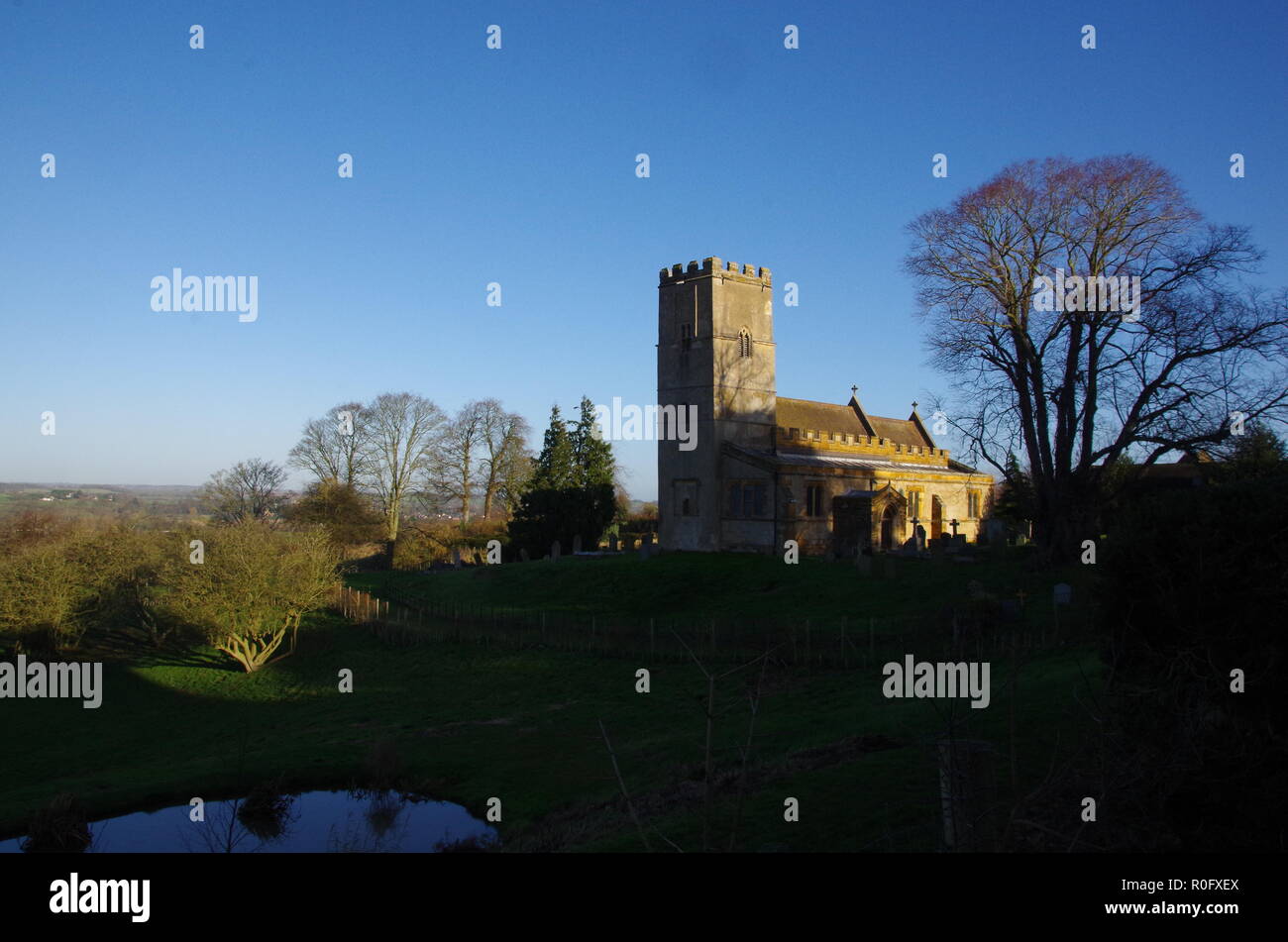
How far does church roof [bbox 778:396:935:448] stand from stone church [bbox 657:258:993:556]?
3560 mm

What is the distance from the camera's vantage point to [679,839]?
9.49 meters

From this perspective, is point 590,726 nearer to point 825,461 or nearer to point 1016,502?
point 825,461

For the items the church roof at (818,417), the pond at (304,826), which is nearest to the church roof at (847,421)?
the church roof at (818,417)

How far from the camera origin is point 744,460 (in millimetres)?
41375

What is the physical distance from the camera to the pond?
42.9 feet

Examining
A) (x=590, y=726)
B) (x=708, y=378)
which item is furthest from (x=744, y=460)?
(x=590, y=726)

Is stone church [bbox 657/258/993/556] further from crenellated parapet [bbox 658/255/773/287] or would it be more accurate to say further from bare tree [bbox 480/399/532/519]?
bare tree [bbox 480/399/532/519]

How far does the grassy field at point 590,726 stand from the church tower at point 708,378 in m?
6.03

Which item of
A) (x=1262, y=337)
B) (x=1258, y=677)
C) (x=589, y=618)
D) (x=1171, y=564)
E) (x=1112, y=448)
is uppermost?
(x=1262, y=337)

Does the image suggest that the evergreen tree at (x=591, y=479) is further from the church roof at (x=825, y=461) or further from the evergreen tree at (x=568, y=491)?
the church roof at (x=825, y=461)

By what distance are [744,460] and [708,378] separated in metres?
4.46

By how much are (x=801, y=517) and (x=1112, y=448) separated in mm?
16586
